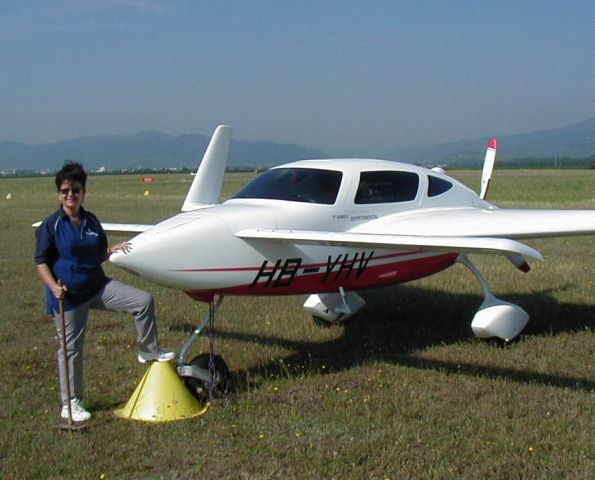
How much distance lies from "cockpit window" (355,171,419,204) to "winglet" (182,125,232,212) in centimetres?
171

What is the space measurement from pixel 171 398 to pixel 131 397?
15.1 inches

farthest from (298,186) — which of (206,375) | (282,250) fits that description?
(206,375)

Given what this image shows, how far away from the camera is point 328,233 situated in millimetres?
5941

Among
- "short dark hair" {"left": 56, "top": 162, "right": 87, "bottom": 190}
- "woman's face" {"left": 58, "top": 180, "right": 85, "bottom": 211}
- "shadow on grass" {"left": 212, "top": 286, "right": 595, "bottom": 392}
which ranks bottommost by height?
"shadow on grass" {"left": 212, "top": 286, "right": 595, "bottom": 392}

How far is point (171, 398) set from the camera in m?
5.57

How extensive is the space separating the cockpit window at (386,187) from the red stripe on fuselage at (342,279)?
68 centimetres

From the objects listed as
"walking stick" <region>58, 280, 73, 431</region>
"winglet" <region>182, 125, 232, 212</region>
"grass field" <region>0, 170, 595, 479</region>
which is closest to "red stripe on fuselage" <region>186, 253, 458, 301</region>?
"grass field" <region>0, 170, 595, 479</region>

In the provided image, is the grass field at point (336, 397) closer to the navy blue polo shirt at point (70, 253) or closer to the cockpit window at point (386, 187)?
the navy blue polo shirt at point (70, 253)

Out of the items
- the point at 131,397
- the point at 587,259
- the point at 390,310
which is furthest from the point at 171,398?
the point at 587,259

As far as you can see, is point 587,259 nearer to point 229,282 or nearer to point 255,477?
point 229,282

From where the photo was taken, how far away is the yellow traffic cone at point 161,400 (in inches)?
216

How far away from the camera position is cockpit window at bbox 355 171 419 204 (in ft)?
23.8

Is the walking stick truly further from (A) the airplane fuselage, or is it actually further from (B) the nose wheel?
(B) the nose wheel

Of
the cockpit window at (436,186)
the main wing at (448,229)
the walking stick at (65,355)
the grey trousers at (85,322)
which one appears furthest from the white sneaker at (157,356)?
the cockpit window at (436,186)
